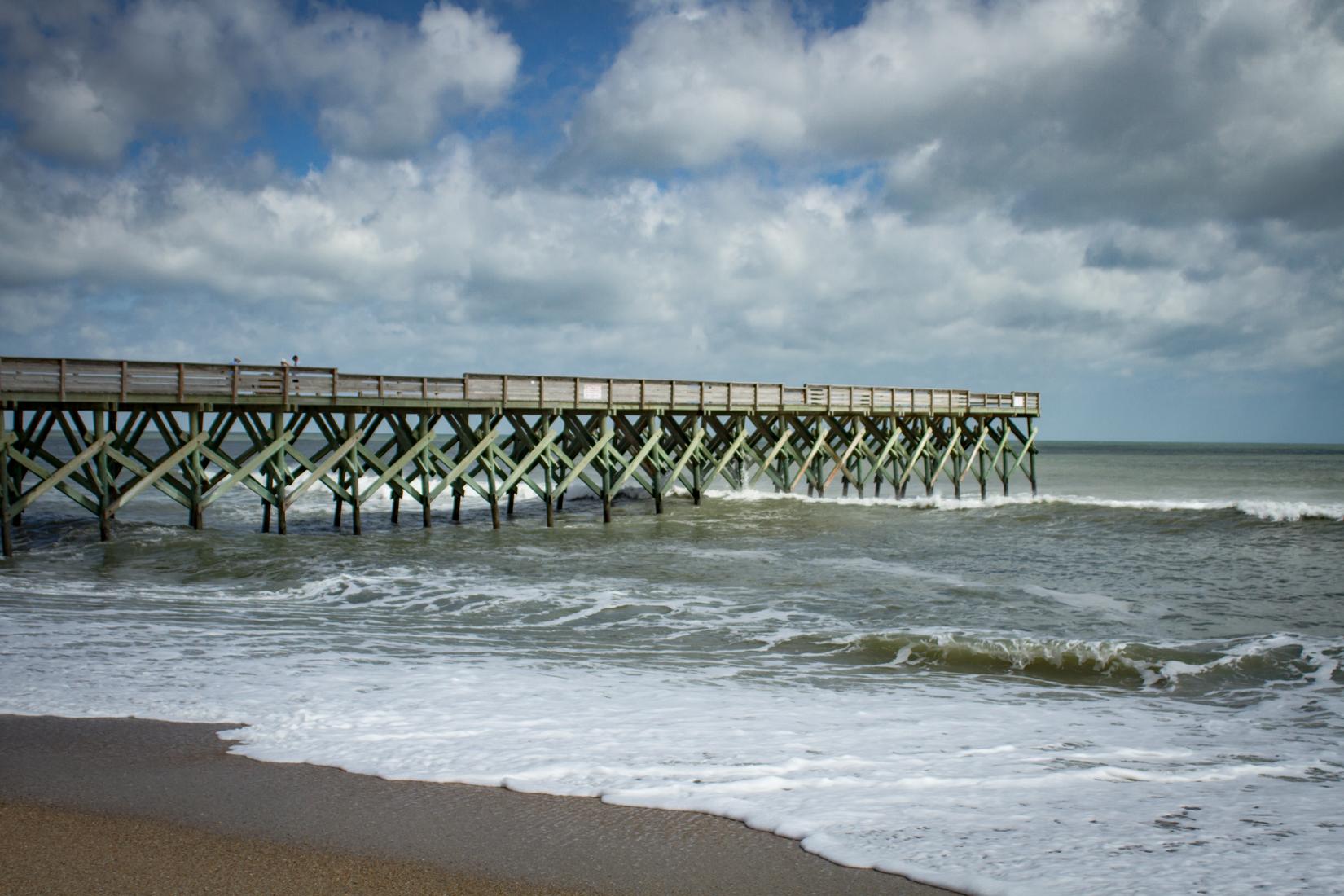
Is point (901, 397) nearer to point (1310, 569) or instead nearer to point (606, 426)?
point (606, 426)

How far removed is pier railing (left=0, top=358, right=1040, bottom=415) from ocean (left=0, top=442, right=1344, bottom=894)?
10.1ft

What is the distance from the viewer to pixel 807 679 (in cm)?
859

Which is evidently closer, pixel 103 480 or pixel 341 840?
pixel 341 840

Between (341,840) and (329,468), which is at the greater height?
(329,468)

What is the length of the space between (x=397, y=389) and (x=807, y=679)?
15.8m

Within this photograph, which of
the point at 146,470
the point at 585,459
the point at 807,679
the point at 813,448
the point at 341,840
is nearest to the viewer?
the point at 341,840

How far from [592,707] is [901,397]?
28399mm

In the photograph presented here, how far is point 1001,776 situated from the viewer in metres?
5.56

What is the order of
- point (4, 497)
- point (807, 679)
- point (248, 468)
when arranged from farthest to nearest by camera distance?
point (248, 468) < point (4, 497) < point (807, 679)

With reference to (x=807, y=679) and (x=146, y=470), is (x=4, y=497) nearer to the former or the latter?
(x=146, y=470)

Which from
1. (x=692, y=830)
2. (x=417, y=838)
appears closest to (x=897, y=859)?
(x=692, y=830)

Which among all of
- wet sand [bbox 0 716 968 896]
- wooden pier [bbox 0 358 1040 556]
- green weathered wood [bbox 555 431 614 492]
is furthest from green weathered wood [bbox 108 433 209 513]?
wet sand [bbox 0 716 968 896]

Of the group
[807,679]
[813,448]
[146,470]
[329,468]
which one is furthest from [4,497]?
[813,448]

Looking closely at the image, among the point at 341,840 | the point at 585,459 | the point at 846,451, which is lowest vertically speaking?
the point at 341,840
